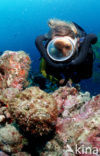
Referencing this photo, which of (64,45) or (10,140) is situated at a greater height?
(64,45)

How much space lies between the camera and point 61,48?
2.94 meters

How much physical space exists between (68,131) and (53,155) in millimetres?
552

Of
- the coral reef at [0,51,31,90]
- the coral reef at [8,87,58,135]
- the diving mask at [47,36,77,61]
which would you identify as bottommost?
the coral reef at [8,87,58,135]

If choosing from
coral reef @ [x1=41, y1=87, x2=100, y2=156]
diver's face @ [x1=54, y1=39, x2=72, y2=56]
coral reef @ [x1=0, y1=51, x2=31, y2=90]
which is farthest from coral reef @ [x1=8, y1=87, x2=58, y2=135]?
coral reef @ [x1=0, y1=51, x2=31, y2=90]

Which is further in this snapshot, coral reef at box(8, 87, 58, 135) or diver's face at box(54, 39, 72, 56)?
diver's face at box(54, 39, 72, 56)

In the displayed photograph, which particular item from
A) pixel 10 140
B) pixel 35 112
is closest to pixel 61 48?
pixel 35 112

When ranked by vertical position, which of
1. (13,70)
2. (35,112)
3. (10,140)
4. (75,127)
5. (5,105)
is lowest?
(10,140)

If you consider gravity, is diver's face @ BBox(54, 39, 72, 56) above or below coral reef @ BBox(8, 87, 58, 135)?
above

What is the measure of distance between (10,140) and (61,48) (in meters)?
1.95

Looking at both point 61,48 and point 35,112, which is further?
point 61,48

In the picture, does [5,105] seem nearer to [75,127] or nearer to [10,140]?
[10,140]

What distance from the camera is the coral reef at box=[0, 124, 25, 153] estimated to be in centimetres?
277

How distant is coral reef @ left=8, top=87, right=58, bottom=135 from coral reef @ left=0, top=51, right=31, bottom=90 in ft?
5.81

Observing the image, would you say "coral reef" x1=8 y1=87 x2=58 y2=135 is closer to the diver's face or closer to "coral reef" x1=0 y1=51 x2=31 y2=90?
the diver's face
